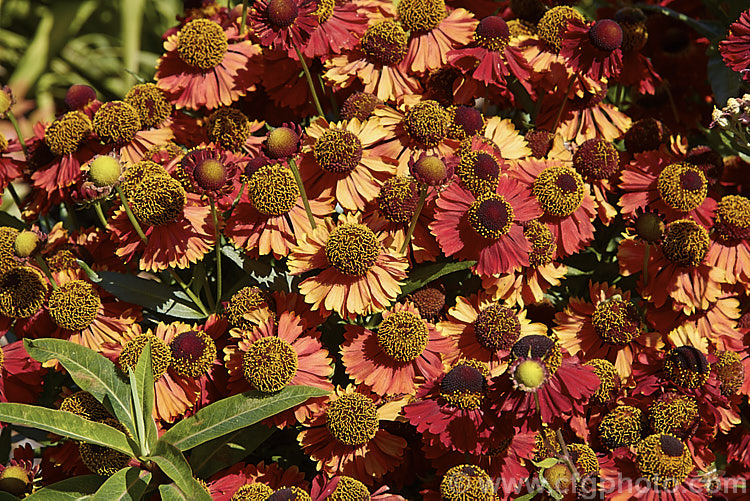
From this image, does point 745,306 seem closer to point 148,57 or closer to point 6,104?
point 6,104

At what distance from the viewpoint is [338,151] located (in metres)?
1.57

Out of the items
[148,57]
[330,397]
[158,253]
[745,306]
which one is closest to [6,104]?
[158,253]

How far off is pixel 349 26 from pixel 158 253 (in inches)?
29.8

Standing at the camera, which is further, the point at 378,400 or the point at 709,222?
the point at 709,222

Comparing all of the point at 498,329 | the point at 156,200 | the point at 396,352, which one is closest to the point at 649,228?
the point at 498,329

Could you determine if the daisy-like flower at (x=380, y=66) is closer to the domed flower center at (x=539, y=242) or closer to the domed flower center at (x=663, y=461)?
the domed flower center at (x=539, y=242)

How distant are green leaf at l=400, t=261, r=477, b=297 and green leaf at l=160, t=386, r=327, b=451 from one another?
1.00ft

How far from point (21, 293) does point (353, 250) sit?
30.4 inches

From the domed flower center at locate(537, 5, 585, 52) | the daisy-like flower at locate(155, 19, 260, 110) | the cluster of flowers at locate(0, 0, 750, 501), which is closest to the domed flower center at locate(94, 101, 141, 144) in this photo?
the cluster of flowers at locate(0, 0, 750, 501)

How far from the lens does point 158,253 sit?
155 cm

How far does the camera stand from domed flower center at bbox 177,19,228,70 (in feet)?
6.08

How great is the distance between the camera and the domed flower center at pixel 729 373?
1.56m

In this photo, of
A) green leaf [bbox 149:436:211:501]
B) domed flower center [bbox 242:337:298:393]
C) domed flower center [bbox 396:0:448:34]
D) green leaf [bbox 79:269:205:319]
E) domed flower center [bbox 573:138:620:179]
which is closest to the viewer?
green leaf [bbox 149:436:211:501]

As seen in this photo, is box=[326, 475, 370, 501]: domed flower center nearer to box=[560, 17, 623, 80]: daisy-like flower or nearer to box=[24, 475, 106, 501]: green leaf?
box=[24, 475, 106, 501]: green leaf
